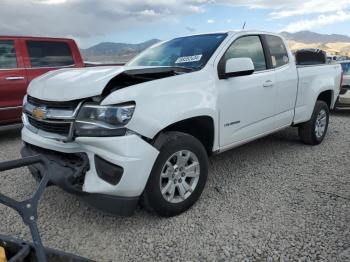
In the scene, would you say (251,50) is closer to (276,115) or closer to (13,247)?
(276,115)

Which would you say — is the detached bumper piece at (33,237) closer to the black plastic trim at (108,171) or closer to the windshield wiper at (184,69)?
the black plastic trim at (108,171)

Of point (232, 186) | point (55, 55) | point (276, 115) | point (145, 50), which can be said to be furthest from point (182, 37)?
point (55, 55)

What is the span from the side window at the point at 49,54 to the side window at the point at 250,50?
400cm

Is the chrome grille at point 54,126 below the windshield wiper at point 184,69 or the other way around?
below

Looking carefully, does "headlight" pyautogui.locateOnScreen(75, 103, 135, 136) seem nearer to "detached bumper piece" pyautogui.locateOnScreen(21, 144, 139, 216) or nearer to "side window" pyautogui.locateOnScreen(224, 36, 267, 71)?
"detached bumper piece" pyautogui.locateOnScreen(21, 144, 139, 216)

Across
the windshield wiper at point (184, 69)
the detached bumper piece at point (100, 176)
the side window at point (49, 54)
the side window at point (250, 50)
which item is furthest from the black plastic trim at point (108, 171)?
the side window at point (49, 54)

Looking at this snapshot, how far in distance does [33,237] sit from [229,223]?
6.06ft

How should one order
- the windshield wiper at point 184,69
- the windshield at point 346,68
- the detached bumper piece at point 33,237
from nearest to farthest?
the detached bumper piece at point 33,237 → the windshield wiper at point 184,69 → the windshield at point 346,68

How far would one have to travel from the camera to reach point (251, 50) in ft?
14.8

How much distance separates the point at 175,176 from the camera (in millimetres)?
3285

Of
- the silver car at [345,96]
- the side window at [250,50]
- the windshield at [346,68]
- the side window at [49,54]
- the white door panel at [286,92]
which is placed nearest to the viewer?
the side window at [250,50]

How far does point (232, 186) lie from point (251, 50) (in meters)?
1.71

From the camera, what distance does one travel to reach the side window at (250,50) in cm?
416

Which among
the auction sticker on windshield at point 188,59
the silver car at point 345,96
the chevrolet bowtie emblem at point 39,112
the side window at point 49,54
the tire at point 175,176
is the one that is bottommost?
the silver car at point 345,96
